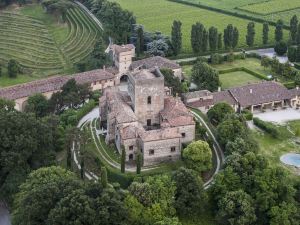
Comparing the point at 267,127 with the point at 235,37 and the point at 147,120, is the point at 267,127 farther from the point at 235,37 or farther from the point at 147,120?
the point at 235,37

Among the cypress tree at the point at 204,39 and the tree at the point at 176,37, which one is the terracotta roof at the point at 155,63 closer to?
the tree at the point at 176,37

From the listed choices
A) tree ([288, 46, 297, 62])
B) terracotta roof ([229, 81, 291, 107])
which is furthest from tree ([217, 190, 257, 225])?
tree ([288, 46, 297, 62])

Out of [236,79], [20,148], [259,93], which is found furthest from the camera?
[236,79]

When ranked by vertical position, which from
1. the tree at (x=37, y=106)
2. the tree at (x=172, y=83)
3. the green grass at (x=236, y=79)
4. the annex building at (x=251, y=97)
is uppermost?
the tree at (x=172, y=83)

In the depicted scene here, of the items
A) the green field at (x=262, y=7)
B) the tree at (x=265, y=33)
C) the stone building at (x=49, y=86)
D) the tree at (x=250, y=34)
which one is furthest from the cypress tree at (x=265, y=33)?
the stone building at (x=49, y=86)

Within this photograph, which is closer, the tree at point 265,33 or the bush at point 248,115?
the bush at point 248,115

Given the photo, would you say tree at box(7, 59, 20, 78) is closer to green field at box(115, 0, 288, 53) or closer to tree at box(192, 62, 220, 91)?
tree at box(192, 62, 220, 91)

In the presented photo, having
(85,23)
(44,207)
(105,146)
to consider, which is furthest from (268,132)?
(85,23)

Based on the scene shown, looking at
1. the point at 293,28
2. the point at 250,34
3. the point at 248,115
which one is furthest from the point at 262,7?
the point at 248,115
